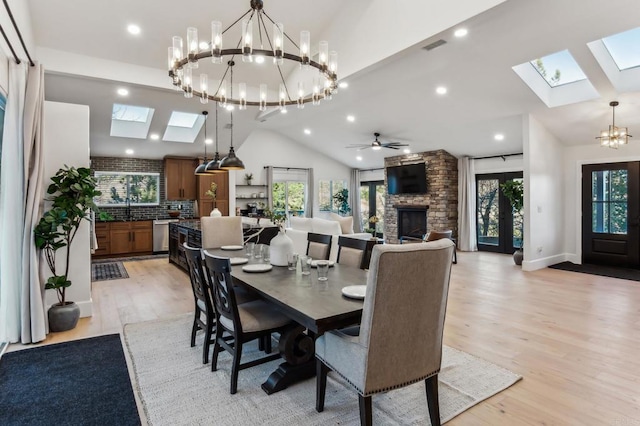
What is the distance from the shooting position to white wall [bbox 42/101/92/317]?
387 cm

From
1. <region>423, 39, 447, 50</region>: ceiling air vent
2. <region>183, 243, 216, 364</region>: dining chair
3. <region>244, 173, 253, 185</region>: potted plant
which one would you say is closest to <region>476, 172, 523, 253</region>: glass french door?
<region>423, 39, 447, 50</region>: ceiling air vent

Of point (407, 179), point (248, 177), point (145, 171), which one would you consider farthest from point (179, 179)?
point (407, 179)

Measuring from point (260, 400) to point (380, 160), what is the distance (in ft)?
30.7

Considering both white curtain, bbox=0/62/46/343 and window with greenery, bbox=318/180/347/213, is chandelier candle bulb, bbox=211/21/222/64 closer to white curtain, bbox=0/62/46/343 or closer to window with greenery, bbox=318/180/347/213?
white curtain, bbox=0/62/46/343

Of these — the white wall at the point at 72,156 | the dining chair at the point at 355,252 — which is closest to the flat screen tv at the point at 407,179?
the dining chair at the point at 355,252

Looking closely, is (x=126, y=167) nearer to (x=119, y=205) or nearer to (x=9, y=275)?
(x=119, y=205)

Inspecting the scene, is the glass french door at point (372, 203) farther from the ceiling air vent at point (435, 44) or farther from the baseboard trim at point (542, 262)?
the ceiling air vent at point (435, 44)

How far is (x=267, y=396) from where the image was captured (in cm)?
244

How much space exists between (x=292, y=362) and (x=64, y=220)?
8.87ft

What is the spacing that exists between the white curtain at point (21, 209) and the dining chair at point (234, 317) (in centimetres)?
197

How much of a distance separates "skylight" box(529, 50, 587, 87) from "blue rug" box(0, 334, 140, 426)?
6.60 m

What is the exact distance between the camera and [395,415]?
2229 mm

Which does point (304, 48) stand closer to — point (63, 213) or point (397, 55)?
point (397, 55)

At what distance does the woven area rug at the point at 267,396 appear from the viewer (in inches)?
86.6
